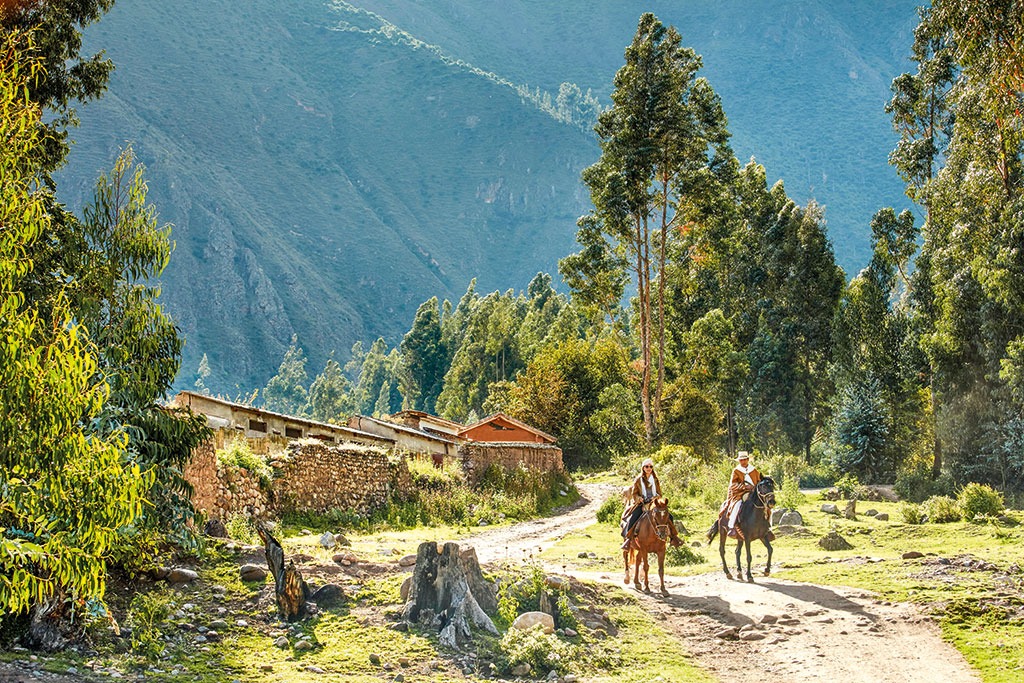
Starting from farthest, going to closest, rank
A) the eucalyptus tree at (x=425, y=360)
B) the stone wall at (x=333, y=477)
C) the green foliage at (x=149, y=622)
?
the eucalyptus tree at (x=425, y=360) < the stone wall at (x=333, y=477) < the green foliage at (x=149, y=622)

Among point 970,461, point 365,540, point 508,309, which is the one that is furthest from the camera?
point 508,309

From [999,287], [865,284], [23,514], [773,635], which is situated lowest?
[773,635]

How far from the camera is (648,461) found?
15789mm

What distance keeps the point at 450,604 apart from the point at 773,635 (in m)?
4.93

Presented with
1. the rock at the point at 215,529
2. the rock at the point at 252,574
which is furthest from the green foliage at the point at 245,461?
the rock at the point at 252,574

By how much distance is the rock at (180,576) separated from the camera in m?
12.5

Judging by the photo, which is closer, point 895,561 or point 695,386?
point 895,561

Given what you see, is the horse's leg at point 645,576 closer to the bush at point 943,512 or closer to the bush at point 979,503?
the bush at point 943,512

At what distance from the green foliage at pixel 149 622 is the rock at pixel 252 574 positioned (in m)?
1.32

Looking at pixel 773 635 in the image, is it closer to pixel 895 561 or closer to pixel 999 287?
pixel 895 561

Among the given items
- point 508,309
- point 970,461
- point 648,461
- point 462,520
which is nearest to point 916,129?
point 970,461

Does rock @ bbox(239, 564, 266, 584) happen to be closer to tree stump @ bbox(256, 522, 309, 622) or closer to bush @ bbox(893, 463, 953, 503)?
tree stump @ bbox(256, 522, 309, 622)

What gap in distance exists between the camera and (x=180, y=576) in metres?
12.6

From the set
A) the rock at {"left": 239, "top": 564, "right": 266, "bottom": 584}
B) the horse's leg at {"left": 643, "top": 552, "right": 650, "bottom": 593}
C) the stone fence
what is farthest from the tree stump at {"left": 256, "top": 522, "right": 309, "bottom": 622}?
the horse's leg at {"left": 643, "top": 552, "right": 650, "bottom": 593}
